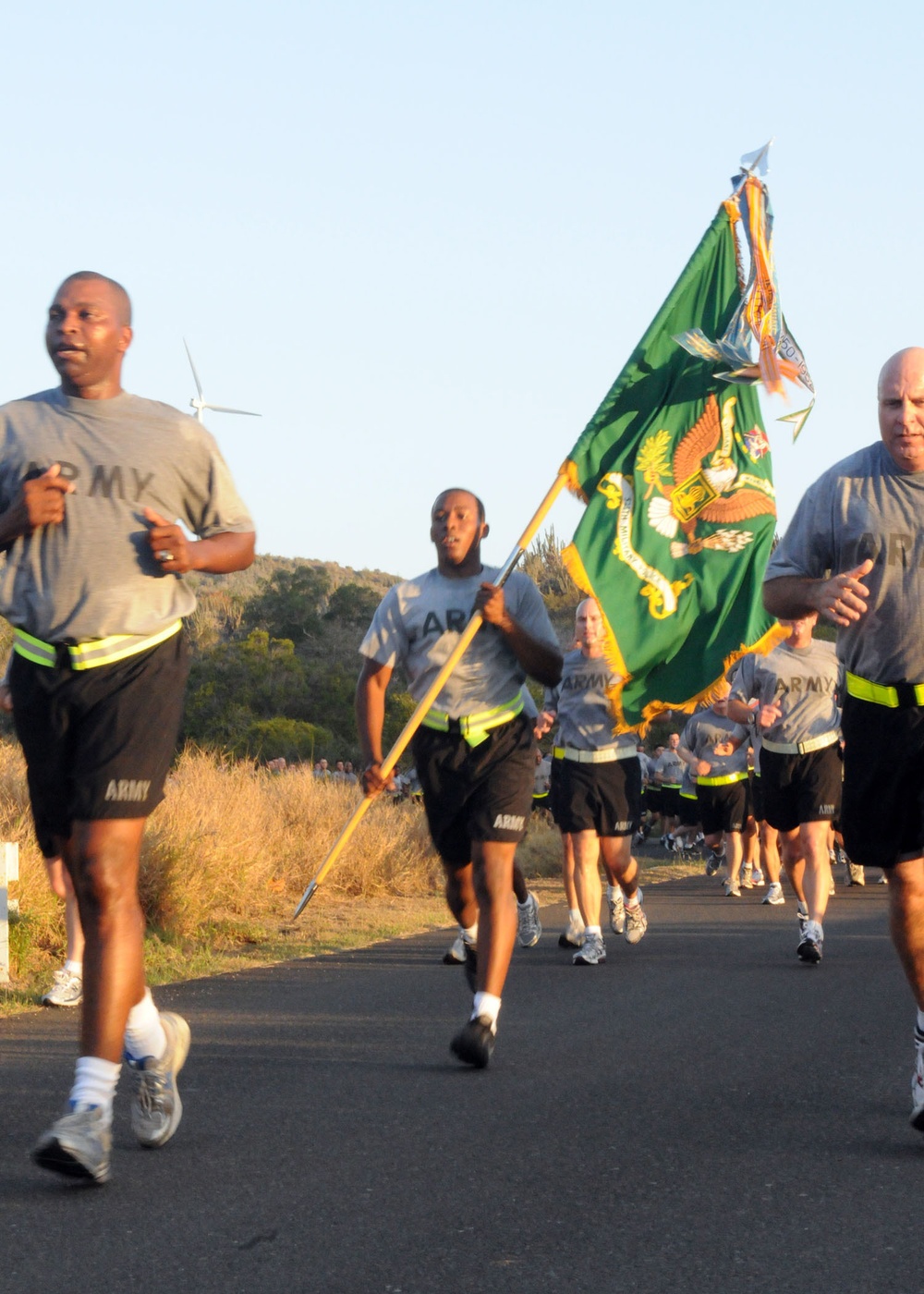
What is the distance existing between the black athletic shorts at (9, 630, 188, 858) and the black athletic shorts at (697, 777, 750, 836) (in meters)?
13.1

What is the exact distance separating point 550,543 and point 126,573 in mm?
29719

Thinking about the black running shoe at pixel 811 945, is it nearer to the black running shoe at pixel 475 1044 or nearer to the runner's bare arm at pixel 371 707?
the runner's bare arm at pixel 371 707

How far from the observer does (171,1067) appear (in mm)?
4859

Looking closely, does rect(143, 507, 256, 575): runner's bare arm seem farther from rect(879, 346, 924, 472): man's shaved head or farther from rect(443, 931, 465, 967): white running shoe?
→ rect(443, 931, 465, 967): white running shoe

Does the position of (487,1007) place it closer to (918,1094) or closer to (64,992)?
(918,1094)

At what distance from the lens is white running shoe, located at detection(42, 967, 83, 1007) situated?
7.89 meters

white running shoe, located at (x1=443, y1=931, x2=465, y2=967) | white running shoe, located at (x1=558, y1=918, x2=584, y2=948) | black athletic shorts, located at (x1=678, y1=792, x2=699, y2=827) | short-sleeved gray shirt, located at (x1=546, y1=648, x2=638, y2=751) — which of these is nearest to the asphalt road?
white running shoe, located at (x1=443, y1=931, x2=465, y2=967)

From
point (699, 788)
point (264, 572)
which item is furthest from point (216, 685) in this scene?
point (264, 572)

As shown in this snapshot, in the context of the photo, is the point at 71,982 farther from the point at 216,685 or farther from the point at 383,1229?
the point at 216,685

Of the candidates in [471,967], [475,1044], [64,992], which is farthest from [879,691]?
[64,992]

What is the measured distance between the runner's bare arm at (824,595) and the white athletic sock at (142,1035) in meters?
2.30

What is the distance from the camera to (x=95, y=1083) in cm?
439

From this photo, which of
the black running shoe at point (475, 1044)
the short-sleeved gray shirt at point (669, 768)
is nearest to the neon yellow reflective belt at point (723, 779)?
the short-sleeved gray shirt at point (669, 768)

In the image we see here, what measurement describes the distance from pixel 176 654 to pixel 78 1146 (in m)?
1.35
